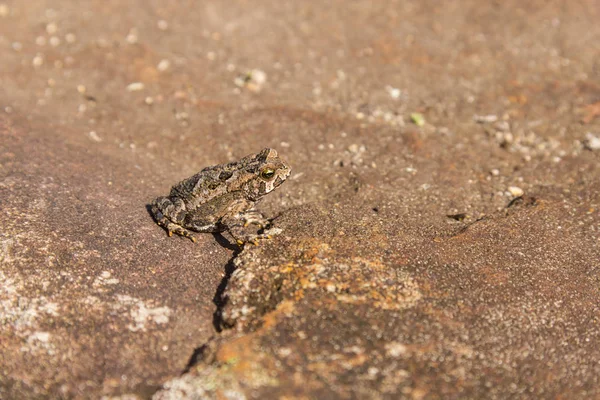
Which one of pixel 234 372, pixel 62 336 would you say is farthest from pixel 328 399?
pixel 62 336

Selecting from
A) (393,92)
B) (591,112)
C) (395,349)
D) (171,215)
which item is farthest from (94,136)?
(591,112)

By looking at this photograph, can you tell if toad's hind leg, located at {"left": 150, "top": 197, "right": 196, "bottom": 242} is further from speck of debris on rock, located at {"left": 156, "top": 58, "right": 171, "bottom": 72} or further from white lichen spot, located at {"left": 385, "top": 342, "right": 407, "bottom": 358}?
speck of debris on rock, located at {"left": 156, "top": 58, "right": 171, "bottom": 72}

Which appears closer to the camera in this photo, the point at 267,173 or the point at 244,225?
the point at 244,225

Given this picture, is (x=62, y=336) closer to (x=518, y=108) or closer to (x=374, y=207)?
(x=374, y=207)

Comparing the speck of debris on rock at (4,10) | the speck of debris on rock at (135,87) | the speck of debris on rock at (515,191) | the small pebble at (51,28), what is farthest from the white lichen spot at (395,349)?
the speck of debris on rock at (4,10)

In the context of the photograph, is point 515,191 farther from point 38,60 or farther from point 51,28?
point 51,28

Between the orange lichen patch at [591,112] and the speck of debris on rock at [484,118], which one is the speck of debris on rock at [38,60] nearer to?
the speck of debris on rock at [484,118]

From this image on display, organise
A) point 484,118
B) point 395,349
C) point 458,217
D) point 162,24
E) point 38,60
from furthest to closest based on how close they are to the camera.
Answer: point 162,24, point 38,60, point 484,118, point 458,217, point 395,349
